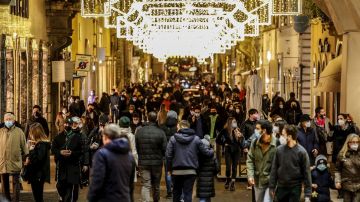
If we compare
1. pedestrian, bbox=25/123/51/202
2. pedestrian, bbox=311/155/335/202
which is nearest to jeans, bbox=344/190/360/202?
pedestrian, bbox=311/155/335/202

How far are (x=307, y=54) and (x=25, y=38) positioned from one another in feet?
61.0

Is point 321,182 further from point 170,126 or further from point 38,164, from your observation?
point 38,164

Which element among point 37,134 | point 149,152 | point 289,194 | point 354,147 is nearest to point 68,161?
point 37,134

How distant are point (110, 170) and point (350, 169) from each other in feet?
18.6

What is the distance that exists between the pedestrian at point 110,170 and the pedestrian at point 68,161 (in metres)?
7.15

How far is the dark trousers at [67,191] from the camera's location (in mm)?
19547

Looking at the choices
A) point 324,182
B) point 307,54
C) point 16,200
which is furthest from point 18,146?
point 307,54

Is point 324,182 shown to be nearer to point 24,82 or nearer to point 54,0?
point 24,82

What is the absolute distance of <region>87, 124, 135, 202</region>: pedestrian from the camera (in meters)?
12.1

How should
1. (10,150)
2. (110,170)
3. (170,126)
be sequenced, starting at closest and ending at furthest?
(110,170)
(10,150)
(170,126)

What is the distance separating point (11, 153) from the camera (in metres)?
19.8

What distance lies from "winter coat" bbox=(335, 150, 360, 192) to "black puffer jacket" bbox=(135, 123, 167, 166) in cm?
404

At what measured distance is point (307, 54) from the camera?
4822 centimetres

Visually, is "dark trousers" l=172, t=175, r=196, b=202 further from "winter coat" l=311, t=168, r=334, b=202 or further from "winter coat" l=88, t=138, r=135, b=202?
"winter coat" l=88, t=138, r=135, b=202
